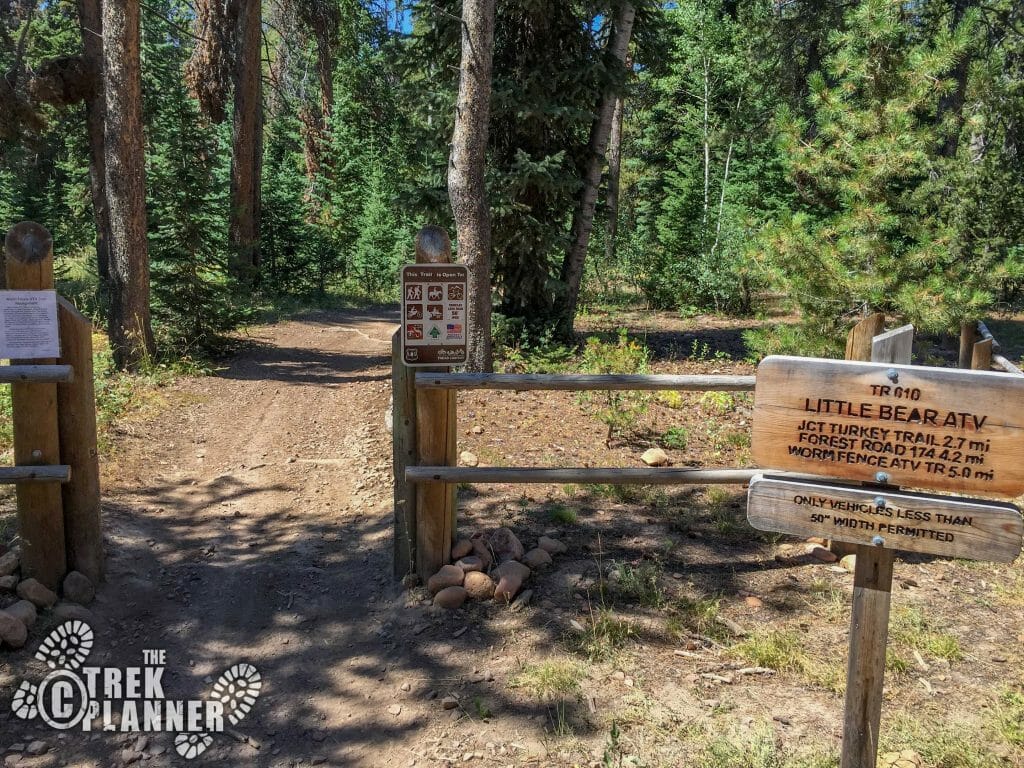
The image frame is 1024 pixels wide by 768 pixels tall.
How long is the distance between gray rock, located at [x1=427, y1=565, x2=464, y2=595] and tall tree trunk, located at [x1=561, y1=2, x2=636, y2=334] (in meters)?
7.41

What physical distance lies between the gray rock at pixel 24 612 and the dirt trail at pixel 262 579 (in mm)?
105

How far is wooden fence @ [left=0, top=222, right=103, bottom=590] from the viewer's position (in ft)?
14.6

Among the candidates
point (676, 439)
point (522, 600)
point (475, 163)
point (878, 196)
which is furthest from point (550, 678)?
point (475, 163)

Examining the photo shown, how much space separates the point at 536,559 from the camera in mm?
5078

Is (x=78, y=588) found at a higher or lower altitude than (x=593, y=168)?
lower

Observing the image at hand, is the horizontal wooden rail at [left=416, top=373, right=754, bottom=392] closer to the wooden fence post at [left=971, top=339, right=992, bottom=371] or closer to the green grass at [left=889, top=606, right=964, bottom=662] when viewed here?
the green grass at [left=889, top=606, right=964, bottom=662]

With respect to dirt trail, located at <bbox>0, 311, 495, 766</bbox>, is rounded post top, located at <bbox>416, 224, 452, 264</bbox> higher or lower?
higher

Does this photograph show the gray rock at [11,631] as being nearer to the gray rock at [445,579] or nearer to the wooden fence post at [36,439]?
the wooden fence post at [36,439]

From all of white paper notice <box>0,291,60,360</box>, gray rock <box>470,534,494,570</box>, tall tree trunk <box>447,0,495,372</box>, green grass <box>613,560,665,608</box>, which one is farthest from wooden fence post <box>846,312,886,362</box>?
tall tree trunk <box>447,0,495,372</box>

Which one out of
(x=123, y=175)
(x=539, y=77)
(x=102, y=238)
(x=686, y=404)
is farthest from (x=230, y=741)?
(x=102, y=238)

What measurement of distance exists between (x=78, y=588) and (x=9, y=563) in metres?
0.41

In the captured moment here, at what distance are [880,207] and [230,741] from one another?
20.9 ft

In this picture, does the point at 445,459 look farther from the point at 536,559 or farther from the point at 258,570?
the point at 258,570

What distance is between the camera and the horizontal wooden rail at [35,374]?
14.3 ft
